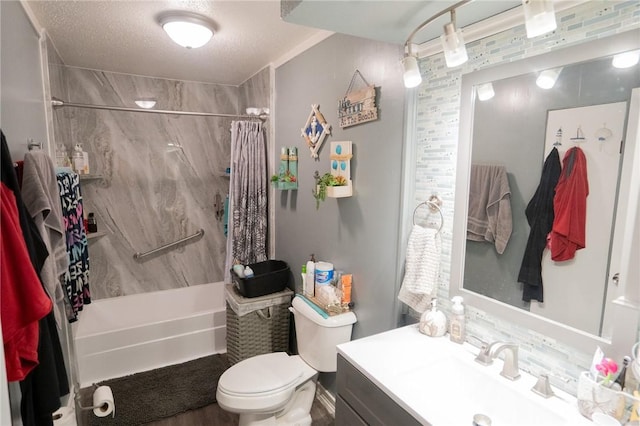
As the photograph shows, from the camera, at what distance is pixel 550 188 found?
1.10m

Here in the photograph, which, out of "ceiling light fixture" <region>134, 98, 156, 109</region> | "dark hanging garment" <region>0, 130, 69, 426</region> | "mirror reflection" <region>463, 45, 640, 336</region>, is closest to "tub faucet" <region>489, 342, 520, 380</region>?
"mirror reflection" <region>463, 45, 640, 336</region>

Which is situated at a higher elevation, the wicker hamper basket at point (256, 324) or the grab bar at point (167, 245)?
the grab bar at point (167, 245)

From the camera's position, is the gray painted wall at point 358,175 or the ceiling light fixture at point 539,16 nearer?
the ceiling light fixture at point 539,16

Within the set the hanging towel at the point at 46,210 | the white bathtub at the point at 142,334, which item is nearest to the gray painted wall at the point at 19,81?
the hanging towel at the point at 46,210

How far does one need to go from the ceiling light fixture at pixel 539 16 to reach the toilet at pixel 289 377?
58.7 inches

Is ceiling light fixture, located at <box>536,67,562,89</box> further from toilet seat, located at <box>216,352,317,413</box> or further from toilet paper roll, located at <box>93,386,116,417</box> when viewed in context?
toilet paper roll, located at <box>93,386,116,417</box>

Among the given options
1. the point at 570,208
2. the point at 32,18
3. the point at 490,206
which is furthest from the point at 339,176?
the point at 32,18

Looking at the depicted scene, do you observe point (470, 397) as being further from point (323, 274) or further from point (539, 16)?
point (539, 16)

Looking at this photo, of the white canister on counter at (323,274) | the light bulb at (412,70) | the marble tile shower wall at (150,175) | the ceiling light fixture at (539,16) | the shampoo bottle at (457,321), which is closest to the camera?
the ceiling light fixture at (539,16)

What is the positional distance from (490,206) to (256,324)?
1.74 metres

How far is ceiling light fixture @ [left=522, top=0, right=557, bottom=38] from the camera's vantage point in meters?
0.84

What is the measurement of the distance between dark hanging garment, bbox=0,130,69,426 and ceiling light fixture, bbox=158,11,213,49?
1166 millimetres

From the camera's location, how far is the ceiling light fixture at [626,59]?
34.9 inches

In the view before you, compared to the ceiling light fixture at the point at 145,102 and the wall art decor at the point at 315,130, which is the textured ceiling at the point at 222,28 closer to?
the ceiling light fixture at the point at 145,102
